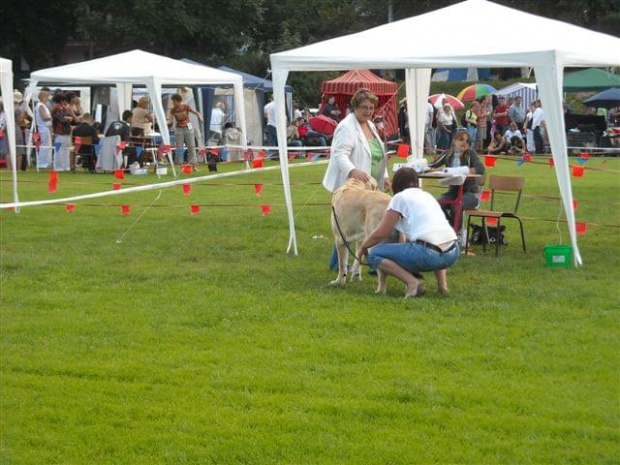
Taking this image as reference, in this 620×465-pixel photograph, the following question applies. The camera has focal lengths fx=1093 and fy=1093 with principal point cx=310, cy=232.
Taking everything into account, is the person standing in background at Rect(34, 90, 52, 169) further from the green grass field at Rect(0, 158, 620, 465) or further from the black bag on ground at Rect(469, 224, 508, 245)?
the black bag on ground at Rect(469, 224, 508, 245)

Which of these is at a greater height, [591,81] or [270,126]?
[591,81]

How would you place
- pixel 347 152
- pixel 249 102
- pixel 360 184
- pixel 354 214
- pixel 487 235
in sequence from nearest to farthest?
pixel 354 214 < pixel 360 184 < pixel 347 152 < pixel 487 235 < pixel 249 102

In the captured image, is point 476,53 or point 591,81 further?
point 591,81

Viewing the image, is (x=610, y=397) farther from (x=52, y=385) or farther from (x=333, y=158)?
(x=333, y=158)

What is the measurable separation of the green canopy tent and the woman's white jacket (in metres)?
26.8

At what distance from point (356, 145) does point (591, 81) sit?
27.4 meters

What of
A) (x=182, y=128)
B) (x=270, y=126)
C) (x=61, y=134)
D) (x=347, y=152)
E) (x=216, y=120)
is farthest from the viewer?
(x=270, y=126)

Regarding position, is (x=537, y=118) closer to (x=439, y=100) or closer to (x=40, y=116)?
(x=439, y=100)

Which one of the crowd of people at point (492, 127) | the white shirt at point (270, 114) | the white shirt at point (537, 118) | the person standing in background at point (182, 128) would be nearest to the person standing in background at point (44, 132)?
the person standing in background at point (182, 128)

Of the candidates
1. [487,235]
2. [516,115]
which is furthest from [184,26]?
[487,235]

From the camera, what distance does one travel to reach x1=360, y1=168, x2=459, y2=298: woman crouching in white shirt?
29.7 ft

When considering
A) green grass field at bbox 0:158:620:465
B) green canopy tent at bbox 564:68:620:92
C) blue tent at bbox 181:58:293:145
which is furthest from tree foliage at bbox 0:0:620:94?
green grass field at bbox 0:158:620:465

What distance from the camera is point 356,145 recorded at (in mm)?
10484

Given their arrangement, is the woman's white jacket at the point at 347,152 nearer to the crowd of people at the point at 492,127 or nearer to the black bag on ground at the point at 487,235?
the black bag on ground at the point at 487,235
